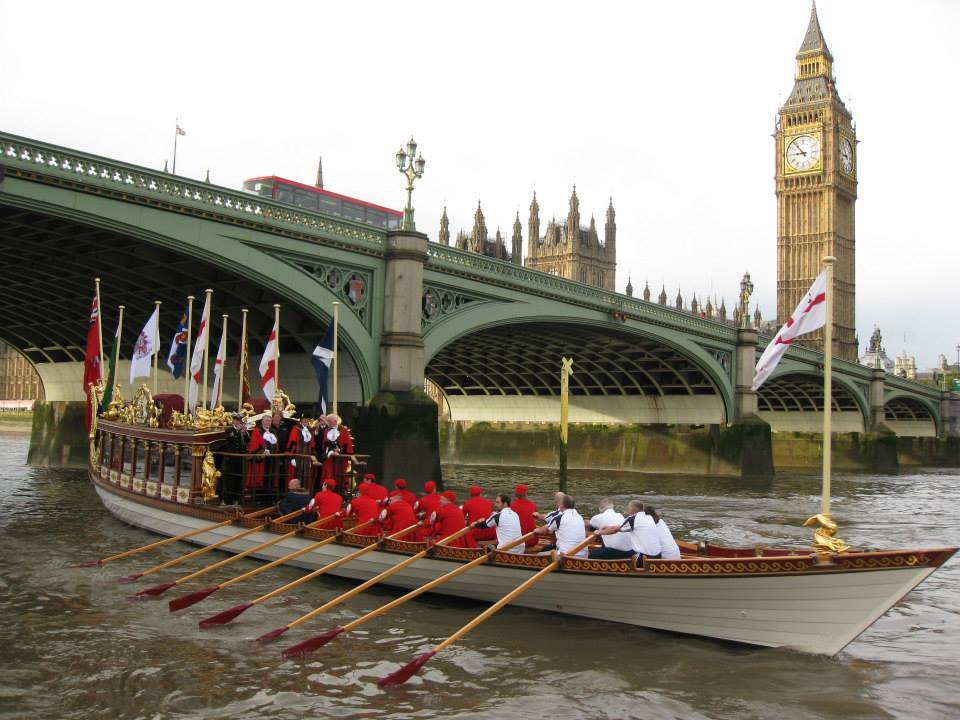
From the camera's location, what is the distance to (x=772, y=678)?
9.98m

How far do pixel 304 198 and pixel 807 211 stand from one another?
92.5 m

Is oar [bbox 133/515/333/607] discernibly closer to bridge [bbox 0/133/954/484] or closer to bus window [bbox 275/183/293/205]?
bridge [bbox 0/133/954/484]

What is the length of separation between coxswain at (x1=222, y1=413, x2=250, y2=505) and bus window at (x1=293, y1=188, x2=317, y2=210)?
1532 centimetres

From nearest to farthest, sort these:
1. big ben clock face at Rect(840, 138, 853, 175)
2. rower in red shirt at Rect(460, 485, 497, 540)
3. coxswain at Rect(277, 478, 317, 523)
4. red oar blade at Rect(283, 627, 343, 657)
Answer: red oar blade at Rect(283, 627, 343, 657), rower in red shirt at Rect(460, 485, 497, 540), coxswain at Rect(277, 478, 317, 523), big ben clock face at Rect(840, 138, 853, 175)

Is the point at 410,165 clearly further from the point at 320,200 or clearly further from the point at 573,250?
the point at 573,250

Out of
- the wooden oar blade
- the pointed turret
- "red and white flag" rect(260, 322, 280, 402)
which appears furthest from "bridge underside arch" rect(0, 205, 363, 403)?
the pointed turret

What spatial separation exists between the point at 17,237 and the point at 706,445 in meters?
35.9

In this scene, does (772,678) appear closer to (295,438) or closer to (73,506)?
(295,438)

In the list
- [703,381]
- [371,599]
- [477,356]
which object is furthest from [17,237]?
[703,381]

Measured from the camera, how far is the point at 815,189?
112m

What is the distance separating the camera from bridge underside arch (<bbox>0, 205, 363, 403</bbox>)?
22812 millimetres

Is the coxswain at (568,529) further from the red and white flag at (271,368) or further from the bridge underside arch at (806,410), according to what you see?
the bridge underside arch at (806,410)

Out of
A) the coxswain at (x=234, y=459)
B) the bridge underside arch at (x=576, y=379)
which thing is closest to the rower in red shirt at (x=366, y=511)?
the coxswain at (x=234, y=459)

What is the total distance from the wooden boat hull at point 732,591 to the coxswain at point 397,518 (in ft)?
1.90
